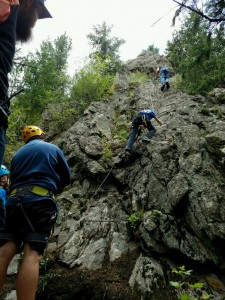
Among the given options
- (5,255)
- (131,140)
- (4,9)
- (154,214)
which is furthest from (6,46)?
(131,140)

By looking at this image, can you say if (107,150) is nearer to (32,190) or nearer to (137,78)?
(32,190)

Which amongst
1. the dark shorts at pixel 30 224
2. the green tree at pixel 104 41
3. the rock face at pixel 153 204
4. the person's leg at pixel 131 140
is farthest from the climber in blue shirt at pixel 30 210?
the green tree at pixel 104 41

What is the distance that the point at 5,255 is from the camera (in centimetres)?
323

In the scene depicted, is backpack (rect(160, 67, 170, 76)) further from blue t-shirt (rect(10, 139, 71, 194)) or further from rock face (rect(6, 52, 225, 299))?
blue t-shirt (rect(10, 139, 71, 194))

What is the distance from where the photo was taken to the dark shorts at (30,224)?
321 centimetres

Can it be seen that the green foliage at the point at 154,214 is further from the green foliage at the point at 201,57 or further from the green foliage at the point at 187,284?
the green foliage at the point at 201,57

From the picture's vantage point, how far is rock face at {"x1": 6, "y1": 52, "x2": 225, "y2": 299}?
5531mm

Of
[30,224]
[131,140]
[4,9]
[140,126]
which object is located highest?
[4,9]

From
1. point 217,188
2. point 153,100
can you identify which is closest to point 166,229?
point 217,188

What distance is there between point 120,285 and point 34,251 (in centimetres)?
286

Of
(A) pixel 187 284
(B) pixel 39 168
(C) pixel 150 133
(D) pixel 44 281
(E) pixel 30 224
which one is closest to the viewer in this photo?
(E) pixel 30 224

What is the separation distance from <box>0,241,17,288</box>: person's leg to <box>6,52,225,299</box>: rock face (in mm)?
2924

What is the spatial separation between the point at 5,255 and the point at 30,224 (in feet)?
1.61

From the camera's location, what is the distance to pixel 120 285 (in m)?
5.28
